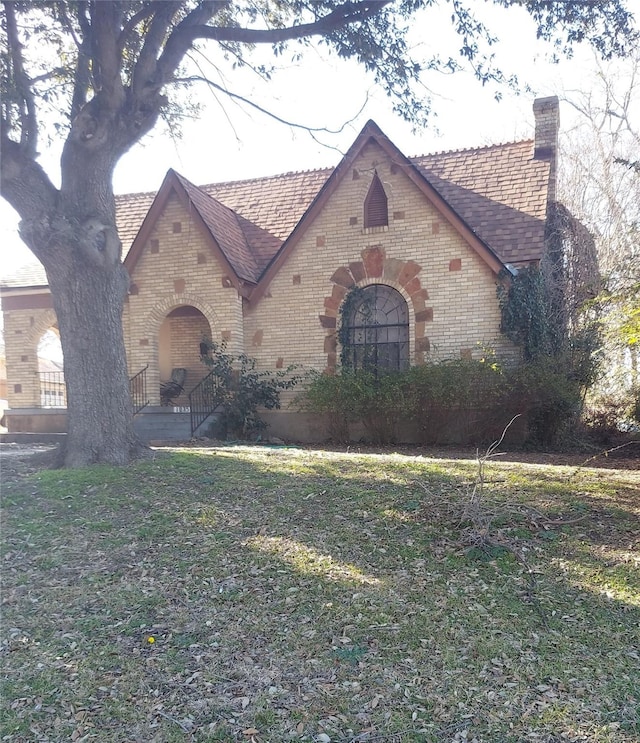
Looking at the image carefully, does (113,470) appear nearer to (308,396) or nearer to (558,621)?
(558,621)

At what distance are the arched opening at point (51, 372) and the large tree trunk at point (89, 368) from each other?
24.2ft

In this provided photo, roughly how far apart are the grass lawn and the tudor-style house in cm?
666

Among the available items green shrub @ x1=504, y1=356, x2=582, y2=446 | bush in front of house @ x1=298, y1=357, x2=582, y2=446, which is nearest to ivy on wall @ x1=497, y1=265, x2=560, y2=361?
green shrub @ x1=504, y1=356, x2=582, y2=446

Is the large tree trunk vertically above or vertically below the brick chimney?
below

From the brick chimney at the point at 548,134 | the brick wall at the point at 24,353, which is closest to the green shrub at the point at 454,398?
the brick chimney at the point at 548,134

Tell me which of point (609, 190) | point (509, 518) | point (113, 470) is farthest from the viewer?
point (609, 190)

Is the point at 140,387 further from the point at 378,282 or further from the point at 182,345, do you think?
the point at 378,282

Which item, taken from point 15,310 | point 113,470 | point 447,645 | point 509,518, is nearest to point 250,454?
point 113,470

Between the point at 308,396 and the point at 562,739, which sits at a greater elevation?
the point at 308,396

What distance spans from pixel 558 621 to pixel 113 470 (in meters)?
5.17

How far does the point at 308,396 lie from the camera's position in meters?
12.5

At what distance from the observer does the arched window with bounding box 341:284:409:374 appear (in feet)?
43.0

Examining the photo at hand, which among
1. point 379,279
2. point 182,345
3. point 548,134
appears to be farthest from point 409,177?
point 182,345

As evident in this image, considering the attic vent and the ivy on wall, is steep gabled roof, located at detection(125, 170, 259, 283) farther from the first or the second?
the ivy on wall
